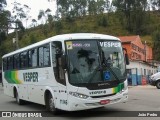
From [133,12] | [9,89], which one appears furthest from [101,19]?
[9,89]

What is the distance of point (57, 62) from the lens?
45.5 ft

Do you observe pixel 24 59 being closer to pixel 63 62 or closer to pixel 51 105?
pixel 51 105

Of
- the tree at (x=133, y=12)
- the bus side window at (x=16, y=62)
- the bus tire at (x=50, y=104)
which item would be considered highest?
the tree at (x=133, y=12)

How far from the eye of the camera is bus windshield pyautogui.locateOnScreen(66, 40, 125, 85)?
43.1 feet

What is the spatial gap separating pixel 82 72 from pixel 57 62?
122cm

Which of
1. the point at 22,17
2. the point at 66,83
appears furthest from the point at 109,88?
the point at 22,17

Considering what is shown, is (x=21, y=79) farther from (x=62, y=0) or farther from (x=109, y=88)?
(x=62, y=0)

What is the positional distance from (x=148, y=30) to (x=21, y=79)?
106 metres

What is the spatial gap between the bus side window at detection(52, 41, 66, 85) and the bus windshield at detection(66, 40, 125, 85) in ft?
1.47

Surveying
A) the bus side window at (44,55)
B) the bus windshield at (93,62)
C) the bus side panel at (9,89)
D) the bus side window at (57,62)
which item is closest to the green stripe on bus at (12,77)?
the bus side panel at (9,89)

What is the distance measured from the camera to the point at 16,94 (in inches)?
822

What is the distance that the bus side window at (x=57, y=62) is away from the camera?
1360 centimetres

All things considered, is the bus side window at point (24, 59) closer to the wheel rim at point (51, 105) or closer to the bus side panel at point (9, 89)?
the bus side panel at point (9, 89)

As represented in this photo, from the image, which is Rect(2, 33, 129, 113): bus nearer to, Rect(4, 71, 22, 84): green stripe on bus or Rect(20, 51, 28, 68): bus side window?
Rect(20, 51, 28, 68): bus side window
